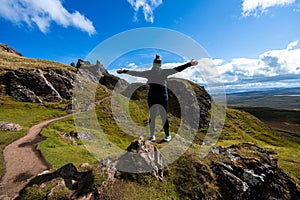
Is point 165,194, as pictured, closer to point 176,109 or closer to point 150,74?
point 150,74

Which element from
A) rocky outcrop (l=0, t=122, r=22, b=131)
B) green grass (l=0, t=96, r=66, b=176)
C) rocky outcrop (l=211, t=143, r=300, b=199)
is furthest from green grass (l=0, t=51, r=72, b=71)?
rocky outcrop (l=211, t=143, r=300, b=199)

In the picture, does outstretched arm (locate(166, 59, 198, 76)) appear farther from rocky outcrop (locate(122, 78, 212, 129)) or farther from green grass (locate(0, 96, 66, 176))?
rocky outcrop (locate(122, 78, 212, 129))

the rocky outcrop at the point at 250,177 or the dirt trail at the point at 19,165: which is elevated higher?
the dirt trail at the point at 19,165

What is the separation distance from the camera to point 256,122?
494 ft

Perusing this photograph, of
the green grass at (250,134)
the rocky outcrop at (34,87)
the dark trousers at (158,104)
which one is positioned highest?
the rocky outcrop at (34,87)

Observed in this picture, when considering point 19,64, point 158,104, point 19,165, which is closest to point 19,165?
point 19,165

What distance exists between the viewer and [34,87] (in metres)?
64.4

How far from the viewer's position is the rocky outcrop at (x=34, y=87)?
59.2 metres

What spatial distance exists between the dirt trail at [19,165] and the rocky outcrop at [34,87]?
42.1 m

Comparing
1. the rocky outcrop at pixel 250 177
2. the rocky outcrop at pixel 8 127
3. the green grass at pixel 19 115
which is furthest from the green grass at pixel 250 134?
the rocky outcrop at pixel 8 127

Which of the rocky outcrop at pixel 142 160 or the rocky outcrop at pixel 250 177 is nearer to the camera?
the rocky outcrop at pixel 142 160

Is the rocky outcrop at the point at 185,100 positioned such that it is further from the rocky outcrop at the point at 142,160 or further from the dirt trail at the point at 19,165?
the rocky outcrop at the point at 142,160

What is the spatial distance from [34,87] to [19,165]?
56.4 meters

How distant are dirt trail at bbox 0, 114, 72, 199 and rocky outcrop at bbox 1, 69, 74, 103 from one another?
42066mm
